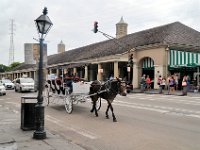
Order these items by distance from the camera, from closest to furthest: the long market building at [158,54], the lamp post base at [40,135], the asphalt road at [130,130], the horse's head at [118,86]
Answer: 1. the asphalt road at [130,130]
2. the lamp post base at [40,135]
3. the horse's head at [118,86]
4. the long market building at [158,54]

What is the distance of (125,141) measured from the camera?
7.97 metres

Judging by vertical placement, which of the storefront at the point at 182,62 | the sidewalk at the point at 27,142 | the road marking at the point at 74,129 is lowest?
the road marking at the point at 74,129

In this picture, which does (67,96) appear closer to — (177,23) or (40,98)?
(40,98)

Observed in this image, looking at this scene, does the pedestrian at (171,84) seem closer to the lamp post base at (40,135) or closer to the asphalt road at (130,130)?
the asphalt road at (130,130)

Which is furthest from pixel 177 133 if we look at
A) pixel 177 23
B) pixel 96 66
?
pixel 96 66

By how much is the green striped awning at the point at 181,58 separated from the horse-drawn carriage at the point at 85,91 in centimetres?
1967

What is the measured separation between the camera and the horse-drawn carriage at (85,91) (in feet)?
38.0

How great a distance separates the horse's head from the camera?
Result: 11380mm

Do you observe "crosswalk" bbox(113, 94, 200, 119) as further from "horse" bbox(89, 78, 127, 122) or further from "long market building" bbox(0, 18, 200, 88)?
"long market building" bbox(0, 18, 200, 88)

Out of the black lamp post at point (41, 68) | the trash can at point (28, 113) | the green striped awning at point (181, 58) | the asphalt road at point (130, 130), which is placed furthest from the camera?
the green striped awning at point (181, 58)

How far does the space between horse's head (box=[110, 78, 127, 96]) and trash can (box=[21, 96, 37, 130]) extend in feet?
11.3

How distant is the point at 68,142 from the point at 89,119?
13.0 feet

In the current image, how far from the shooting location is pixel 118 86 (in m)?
11.5

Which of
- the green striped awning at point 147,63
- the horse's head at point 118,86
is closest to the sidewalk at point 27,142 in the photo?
the horse's head at point 118,86
